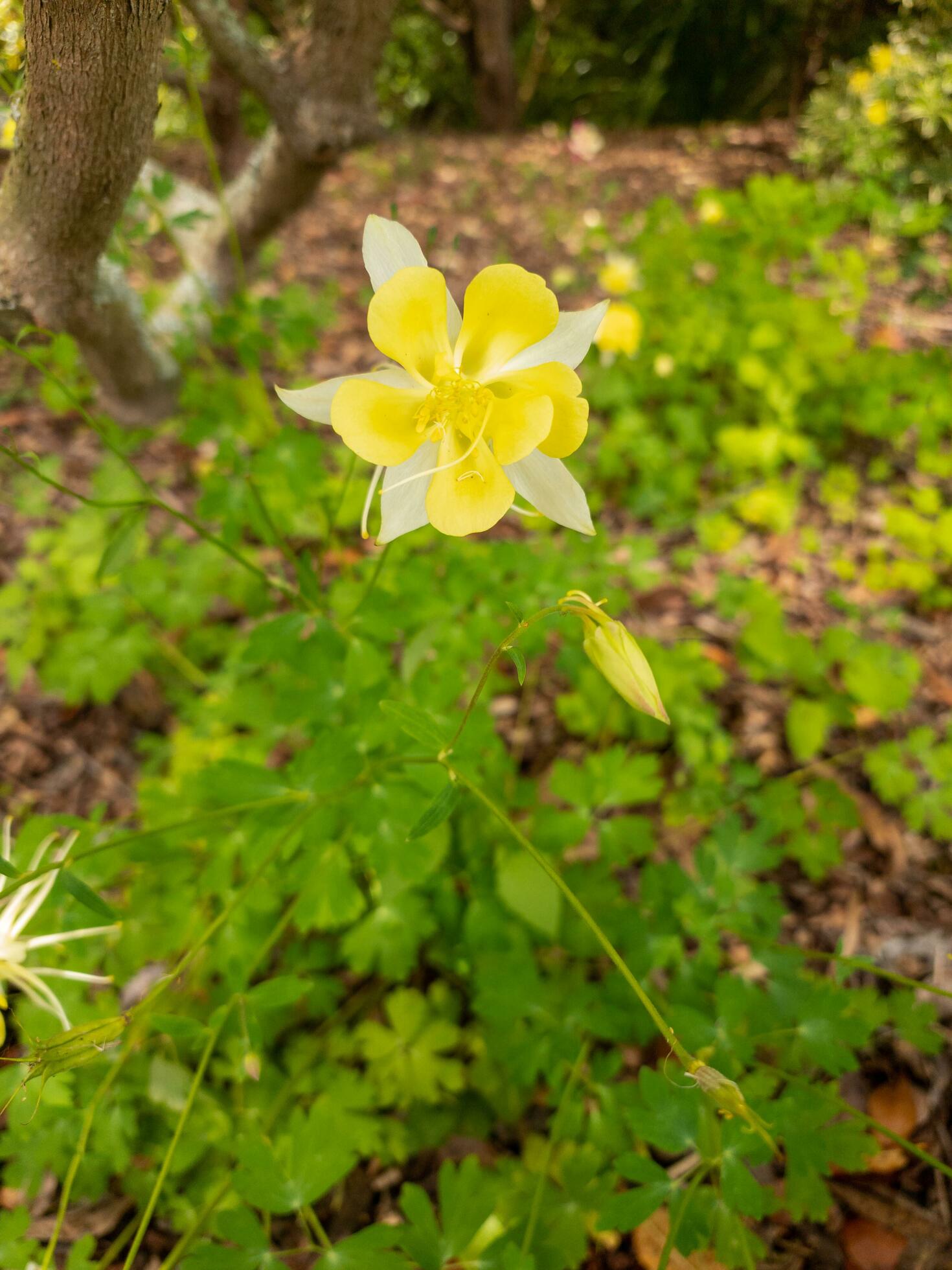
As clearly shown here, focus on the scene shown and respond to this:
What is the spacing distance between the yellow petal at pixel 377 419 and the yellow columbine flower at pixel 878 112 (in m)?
3.05

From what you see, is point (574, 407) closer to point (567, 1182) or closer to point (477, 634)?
point (477, 634)

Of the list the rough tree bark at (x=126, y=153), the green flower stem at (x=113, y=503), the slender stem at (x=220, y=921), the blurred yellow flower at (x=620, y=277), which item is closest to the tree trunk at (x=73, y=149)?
the rough tree bark at (x=126, y=153)

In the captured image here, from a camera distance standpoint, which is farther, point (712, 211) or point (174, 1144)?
point (712, 211)

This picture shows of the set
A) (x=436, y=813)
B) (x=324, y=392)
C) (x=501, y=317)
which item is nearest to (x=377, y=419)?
(x=324, y=392)

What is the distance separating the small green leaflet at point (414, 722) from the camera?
3.48ft

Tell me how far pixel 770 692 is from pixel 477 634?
4.02ft

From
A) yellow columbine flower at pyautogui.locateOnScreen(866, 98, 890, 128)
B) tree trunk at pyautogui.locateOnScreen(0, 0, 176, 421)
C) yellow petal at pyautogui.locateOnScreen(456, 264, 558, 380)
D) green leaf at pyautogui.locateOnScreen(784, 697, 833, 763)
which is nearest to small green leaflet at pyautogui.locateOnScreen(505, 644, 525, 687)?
yellow petal at pyautogui.locateOnScreen(456, 264, 558, 380)

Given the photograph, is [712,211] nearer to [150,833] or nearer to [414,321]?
[414,321]

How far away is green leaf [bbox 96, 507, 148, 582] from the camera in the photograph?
1357mm

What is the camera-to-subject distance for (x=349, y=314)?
3865mm

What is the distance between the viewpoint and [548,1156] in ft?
4.13

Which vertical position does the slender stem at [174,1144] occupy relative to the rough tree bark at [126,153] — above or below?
below

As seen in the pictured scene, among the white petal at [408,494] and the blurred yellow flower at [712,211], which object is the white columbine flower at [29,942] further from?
the blurred yellow flower at [712,211]

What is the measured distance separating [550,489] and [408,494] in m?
0.21
